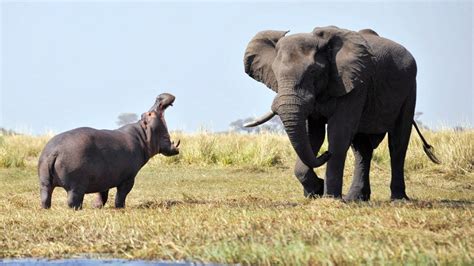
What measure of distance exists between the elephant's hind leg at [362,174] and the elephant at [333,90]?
0.05 ft

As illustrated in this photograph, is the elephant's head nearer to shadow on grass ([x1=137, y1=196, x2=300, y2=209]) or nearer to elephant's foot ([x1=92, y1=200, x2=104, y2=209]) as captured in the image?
shadow on grass ([x1=137, y1=196, x2=300, y2=209])

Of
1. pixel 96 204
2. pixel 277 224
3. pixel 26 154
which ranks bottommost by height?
pixel 26 154

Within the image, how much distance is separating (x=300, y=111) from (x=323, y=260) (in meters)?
4.19

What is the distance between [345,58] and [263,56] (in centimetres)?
107

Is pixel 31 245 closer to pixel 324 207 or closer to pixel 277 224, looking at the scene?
pixel 277 224

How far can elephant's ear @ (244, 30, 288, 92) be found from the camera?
12.2 m

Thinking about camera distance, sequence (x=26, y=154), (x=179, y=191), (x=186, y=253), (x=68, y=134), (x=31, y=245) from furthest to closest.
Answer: (x=26, y=154)
(x=179, y=191)
(x=68, y=134)
(x=31, y=245)
(x=186, y=253)

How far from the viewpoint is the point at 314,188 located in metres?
12.3

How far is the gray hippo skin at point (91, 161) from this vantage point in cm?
1129

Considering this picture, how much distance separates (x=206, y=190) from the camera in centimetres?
1555

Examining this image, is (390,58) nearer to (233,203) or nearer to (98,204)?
(233,203)

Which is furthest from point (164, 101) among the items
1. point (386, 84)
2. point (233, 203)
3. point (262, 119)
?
point (386, 84)

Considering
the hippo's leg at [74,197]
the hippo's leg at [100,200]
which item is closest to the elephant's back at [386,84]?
the hippo's leg at [100,200]

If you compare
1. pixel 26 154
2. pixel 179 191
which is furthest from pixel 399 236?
pixel 26 154
